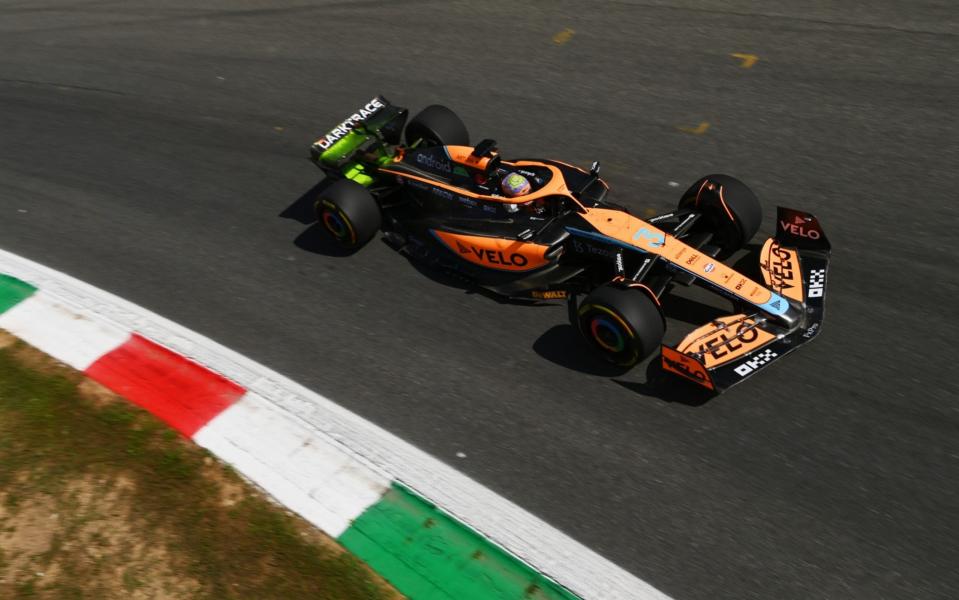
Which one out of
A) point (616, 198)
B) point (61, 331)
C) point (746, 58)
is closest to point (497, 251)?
point (616, 198)

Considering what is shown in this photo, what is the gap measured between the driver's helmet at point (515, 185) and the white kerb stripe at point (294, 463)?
279cm

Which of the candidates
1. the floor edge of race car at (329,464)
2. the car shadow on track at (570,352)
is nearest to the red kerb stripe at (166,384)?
the floor edge of race car at (329,464)

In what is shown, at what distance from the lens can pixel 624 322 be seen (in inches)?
239

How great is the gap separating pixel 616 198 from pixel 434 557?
14.9ft

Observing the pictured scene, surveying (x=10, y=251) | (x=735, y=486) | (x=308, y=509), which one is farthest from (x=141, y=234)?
(x=735, y=486)

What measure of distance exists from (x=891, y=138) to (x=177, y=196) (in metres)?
8.18

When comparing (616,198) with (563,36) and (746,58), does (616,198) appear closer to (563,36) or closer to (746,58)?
(746,58)

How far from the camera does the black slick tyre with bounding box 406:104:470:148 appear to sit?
28.2 feet

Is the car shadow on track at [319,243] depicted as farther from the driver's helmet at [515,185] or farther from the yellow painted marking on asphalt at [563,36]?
the yellow painted marking on asphalt at [563,36]

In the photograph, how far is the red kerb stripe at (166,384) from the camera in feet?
20.8

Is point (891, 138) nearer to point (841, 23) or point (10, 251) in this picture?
point (841, 23)

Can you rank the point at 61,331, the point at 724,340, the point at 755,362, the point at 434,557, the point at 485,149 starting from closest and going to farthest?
the point at 434,557
the point at 755,362
the point at 724,340
the point at 61,331
the point at 485,149

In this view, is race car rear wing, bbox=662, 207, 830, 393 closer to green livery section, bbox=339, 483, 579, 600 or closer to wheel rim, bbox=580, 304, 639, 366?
wheel rim, bbox=580, 304, 639, 366

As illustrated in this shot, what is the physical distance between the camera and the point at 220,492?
5703 mm
